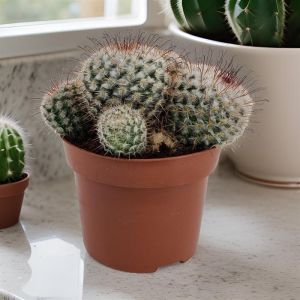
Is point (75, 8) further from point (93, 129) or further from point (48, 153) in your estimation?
point (93, 129)

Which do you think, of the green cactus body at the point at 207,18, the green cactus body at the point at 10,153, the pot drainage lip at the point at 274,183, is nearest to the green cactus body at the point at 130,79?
the green cactus body at the point at 10,153

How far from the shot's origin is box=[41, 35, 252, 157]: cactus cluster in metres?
0.93

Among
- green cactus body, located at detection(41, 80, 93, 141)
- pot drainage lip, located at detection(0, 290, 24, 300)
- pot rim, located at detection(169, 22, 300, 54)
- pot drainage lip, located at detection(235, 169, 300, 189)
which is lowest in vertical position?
pot drainage lip, located at detection(235, 169, 300, 189)

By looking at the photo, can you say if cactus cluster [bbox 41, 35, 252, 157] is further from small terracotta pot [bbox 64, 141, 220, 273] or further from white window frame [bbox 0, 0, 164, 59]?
white window frame [bbox 0, 0, 164, 59]

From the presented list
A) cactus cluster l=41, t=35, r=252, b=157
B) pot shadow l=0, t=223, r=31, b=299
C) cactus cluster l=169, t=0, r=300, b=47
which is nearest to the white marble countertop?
pot shadow l=0, t=223, r=31, b=299

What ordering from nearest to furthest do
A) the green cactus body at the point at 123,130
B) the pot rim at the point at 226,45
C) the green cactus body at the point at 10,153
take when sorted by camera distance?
1. the green cactus body at the point at 123,130
2. the green cactus body at the point at 10,153
3. the pot rim at the point at 226,45

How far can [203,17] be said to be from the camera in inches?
49.6

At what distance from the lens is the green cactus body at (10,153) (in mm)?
1094

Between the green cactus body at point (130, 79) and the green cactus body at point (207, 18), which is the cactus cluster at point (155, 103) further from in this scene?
the green cactus body at point (207, 18)

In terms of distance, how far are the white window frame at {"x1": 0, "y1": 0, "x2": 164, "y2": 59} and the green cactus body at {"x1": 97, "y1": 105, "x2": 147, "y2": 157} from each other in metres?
0.39

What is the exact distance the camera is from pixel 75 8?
54.8 inches

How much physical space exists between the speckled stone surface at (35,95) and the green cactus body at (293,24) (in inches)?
15.1

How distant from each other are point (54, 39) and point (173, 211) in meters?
0.46

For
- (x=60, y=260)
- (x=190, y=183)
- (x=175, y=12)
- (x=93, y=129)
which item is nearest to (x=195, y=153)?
(x=190, y=183)
